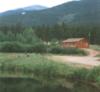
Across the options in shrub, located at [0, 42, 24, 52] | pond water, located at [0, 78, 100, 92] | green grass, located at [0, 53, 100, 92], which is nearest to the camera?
pond water, located at [0, 78, 100, 92]

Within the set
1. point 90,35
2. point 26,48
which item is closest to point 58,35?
point 90,35

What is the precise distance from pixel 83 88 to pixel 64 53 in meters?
53.6

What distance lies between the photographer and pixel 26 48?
9369 cm

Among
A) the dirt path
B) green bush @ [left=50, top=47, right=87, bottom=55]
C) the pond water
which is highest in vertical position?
the pond water

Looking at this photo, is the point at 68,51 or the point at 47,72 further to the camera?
the point at 68,51

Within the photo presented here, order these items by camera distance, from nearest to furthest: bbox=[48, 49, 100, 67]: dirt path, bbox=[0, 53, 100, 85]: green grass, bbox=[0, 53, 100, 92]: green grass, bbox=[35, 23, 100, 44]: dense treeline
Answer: bbox=[0, 53, 100, 92]: green grass
bbox=[0, 53, 100, 85]: green grass
bbox=[48, 49, 100, 67]: dirt path
bbox=[35, 23, 100, 44]: dense treeline

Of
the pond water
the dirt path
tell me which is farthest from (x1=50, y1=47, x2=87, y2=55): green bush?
the pond water

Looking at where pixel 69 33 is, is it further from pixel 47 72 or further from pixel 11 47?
pixel 47 72

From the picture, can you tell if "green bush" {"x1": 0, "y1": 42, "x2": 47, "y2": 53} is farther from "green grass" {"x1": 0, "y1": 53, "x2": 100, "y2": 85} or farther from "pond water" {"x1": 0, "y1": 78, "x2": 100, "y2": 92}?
"pond water" {"x1": 0, "y1": 78, "x2": 100, "y2": 92}

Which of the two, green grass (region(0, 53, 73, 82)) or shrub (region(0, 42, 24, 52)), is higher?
green grass (region(0, 53, 73, 82))

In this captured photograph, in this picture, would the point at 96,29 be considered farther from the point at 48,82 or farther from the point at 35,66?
the point at 48,82

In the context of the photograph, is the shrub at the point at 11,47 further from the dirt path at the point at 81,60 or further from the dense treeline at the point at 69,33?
the dense treeline at the point at 69,33

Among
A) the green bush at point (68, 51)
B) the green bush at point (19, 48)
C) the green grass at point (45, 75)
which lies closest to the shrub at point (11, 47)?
the green bush at point (19, 48)

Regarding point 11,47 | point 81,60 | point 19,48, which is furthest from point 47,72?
point 19,48
